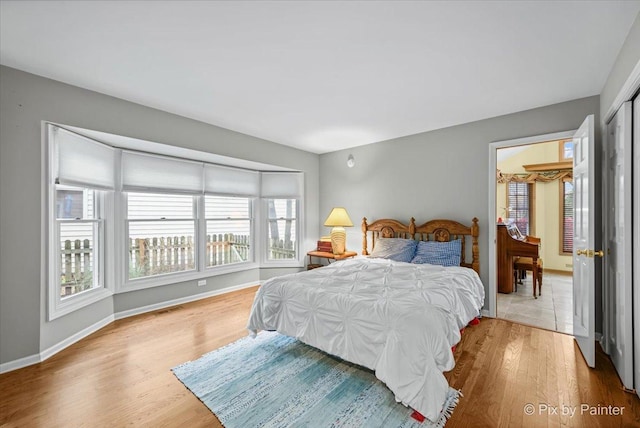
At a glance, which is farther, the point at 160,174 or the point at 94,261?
the point at 160,174

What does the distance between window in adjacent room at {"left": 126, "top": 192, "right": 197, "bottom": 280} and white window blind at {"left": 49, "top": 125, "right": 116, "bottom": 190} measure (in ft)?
1.58

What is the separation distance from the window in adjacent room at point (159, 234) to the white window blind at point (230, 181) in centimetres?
42

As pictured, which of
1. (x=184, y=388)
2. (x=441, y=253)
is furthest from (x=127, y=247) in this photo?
(x=441, y=253)

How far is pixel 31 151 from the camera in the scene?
2.57 metres

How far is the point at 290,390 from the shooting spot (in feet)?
6.93

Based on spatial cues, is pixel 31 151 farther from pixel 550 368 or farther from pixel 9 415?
pixel 550 368

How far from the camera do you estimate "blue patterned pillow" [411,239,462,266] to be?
12.1 ft

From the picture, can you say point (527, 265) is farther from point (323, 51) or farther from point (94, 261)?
point (94, 261)

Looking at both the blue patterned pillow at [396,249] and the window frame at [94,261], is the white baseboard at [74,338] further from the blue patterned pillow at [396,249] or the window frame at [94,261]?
the blue patterned pillow at [396,249]

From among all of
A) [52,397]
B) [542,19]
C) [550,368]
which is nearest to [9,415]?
[52,397]

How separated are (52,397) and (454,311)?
3.17 meters

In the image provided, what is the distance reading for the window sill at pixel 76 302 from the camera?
108 inches

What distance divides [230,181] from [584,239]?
4635 millimetres

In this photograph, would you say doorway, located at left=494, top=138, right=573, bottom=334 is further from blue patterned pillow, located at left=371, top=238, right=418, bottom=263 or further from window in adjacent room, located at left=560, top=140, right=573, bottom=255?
blue patterned pillow, located at left=371, top=238, right=418, bottom=263
